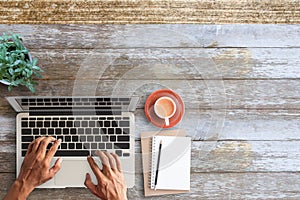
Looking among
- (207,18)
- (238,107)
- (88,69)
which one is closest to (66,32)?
(88,69)

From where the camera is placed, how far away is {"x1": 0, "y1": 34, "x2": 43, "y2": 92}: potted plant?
117 centimetres

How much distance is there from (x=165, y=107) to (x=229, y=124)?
21 centimetres

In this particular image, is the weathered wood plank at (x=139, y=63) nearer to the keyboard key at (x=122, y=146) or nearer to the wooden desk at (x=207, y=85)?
the wooden desk at (x=207, y=85)

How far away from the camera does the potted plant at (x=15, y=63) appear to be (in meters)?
1.17

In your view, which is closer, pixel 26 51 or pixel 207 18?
pixel 26 51

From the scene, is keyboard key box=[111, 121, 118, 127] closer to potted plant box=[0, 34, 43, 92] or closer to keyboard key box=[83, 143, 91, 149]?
keyboard key box=[83, 143, 91, 149]

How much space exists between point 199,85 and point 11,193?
0.62m

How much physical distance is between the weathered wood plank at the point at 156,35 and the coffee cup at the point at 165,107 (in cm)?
17

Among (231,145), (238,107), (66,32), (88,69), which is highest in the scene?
(66,32)

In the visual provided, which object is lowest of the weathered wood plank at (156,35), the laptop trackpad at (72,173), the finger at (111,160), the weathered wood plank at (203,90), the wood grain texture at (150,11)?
the laptop trackpad at (72,173)

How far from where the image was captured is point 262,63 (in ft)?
4.26

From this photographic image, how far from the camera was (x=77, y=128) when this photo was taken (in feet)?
4.01

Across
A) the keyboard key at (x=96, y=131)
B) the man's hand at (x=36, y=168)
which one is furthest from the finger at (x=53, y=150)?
the keyboard key at (x=96, y=131)

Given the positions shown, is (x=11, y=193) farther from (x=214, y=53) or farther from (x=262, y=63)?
(x=262, y=63)
